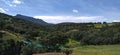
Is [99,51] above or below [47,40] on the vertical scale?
below

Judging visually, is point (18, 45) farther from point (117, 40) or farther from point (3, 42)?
point (117, 40)

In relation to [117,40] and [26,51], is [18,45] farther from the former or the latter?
[117,40]

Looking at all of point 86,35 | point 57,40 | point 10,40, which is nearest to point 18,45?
point 10,40

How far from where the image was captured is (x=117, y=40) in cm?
11675

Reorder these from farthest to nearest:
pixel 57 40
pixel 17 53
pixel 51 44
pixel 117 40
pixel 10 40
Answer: pixel 117 40, pixel 57 40, pixel 51 44, pixel 10 40, pixel 17 53

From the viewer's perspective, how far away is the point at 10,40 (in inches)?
2955

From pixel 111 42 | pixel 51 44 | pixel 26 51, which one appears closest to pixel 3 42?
pixel 26 51

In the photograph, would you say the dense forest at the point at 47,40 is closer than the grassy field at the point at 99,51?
Yes

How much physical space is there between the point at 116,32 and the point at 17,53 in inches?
2669

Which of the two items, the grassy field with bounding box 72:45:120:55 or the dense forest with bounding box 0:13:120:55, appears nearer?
the dense forest with bounding box 0:13:120:55

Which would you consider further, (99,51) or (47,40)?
(47,40)

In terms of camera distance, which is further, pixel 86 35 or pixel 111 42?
pixel 86 35

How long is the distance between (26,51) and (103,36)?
74183 millimetres

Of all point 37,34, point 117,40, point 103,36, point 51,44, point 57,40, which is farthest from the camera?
point 37,34
